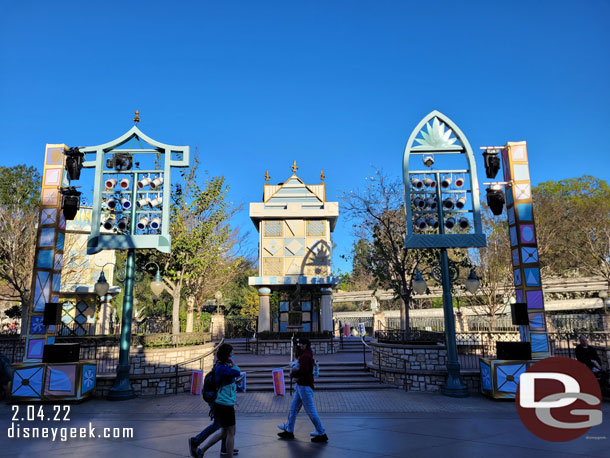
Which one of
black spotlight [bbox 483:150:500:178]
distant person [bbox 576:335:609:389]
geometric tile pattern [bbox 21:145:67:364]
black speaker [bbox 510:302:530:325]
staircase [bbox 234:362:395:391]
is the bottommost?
staircase [bbox 234:362:395:391]

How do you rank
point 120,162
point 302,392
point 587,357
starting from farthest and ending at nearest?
point 120,162
point 587,357
point 302,392

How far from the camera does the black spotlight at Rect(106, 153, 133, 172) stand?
13984mm

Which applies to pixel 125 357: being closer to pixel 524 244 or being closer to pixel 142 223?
pixel 142 223

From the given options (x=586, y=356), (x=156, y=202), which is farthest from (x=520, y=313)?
(x=156, y=202)

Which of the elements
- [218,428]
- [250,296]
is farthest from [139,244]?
[250,296]

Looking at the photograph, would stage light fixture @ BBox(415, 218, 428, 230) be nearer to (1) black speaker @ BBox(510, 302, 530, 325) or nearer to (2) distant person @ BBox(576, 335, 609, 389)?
(1) black speaker @ BBox(510, 302, 530, 325)

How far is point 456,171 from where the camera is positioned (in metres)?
14.1

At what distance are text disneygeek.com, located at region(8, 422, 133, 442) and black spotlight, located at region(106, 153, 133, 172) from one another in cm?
777

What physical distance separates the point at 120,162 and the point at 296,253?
14.2 m

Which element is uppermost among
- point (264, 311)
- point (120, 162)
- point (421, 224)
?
point (120, 162)

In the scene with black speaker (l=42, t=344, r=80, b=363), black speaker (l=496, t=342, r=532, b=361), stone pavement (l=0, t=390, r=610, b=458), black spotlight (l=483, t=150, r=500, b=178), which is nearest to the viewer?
stone pavement (l=0, t=390, r=610, b=458)

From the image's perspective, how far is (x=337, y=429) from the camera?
8.40 metres

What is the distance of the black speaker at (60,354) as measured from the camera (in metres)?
12.2

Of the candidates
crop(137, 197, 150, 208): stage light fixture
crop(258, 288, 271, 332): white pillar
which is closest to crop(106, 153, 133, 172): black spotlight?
crop(137, 197, 150, 208): stage light fixture
